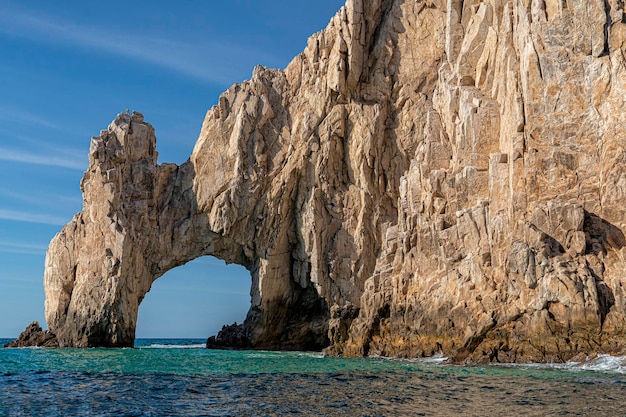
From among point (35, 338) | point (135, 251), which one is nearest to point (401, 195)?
point (135, 251)

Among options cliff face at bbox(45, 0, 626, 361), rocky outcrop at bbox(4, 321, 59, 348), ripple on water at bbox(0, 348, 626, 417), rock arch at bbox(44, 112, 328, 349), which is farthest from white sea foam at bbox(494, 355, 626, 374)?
rocky outcrop at bbox(4, 321, 59, 348)

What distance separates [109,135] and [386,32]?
84.1ft

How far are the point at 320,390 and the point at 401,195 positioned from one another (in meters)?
27.5

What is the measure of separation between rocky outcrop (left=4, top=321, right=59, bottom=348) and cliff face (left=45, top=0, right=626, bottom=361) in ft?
4.60

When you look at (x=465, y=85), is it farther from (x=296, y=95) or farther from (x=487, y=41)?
(x=296, y=95)

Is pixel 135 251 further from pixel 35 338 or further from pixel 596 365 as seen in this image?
pixel 596 365

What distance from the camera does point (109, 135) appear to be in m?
61.2

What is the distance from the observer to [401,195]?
50188 millimetres

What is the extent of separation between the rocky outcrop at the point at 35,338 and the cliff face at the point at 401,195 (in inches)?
55.2

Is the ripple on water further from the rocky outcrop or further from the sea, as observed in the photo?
the rocky outcrop

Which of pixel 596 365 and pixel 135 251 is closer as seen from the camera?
pixel 596 365

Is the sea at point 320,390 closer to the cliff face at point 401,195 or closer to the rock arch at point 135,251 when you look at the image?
the cliff face at point 401,195

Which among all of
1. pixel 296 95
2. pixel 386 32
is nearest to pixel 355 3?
pixel 386 32

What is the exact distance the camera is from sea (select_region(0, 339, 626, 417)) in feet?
63.6
